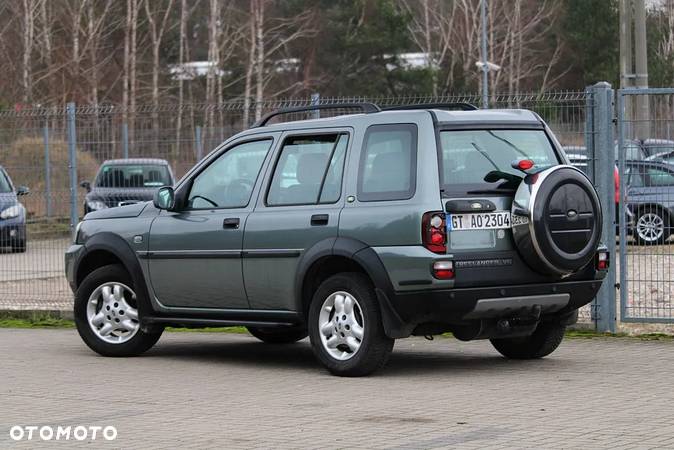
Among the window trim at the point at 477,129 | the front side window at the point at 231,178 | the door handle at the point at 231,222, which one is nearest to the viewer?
the window trim at the point at 477,129

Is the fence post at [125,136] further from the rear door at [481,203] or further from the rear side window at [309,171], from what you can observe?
the rear door at [481,203]

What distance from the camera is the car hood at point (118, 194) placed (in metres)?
16.5

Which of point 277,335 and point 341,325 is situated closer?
point 341,325

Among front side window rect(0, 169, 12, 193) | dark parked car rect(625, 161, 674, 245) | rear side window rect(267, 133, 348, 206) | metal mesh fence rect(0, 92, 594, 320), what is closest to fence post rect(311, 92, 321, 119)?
metal mesh fence rect(0, 92, 594, 320)

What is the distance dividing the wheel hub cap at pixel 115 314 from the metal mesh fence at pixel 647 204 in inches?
170

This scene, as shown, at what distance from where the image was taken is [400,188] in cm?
1040

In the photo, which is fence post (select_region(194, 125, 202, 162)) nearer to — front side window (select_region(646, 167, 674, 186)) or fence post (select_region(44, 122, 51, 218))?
fence post (select_region(44, 122, 51, 218))

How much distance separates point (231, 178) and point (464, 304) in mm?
2464

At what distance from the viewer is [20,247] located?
1667 centimetres

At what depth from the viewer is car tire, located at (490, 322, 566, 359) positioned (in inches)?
456

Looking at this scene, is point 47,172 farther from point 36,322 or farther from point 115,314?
point 115,314

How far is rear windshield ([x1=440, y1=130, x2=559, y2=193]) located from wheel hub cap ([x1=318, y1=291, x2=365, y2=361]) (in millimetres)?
1102

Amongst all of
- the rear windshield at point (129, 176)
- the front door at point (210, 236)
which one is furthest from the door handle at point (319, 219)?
the rear windshield at point (129, 176)

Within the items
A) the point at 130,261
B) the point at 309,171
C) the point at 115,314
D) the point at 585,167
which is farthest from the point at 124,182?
the point at 309,171
